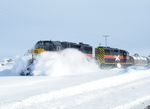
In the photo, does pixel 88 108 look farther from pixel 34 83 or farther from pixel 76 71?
pixel 76 71

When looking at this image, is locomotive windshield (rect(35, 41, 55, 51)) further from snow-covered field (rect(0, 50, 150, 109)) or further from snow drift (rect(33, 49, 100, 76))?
snow-covered field (rect(0, 50, 150, 109))

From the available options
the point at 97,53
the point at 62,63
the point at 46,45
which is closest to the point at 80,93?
the point at 62,63

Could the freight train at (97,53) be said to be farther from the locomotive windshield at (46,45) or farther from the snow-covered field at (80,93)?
the snow-covered field at (80,93)

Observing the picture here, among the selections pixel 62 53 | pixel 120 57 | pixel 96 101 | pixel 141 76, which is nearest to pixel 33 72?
pixel 62 53

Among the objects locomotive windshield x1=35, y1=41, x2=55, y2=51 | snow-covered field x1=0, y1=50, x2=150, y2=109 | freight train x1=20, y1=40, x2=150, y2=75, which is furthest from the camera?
locomotive windshield x1=35, y1=41, x2=55, y2=51

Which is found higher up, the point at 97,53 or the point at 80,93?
the point at 97,53

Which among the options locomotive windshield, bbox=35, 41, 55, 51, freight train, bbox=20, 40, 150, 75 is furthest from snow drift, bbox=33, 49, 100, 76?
locomotive windshield, bbox=35, 41, 55, 51

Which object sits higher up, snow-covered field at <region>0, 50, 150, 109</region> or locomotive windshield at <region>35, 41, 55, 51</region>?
locomotive windshield at <region>35, 41, 55, 51</region>

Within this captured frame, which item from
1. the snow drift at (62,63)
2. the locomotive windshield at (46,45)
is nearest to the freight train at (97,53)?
the locomotive windshield at (46,45)

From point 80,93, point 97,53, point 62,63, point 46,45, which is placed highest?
point 46,45

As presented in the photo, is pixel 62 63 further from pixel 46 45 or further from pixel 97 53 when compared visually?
pixel 97 53

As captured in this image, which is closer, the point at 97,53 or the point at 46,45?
the point at 46,45

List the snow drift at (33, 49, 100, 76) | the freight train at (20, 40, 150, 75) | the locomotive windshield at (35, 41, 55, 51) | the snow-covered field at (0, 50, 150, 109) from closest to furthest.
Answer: the snow-covered field at (0, 50, 150, 109) → the snow drift at (33, 49, 100, 76) → the freight train at (20, 40, 150, 75) → the locomotive windshield at (35, 41, 55, 51)

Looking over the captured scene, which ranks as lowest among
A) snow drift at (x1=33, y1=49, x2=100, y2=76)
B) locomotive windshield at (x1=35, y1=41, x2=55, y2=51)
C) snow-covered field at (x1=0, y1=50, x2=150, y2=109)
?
snow-covered field at (x1=0, y1=50, x2=150, y2=109)
